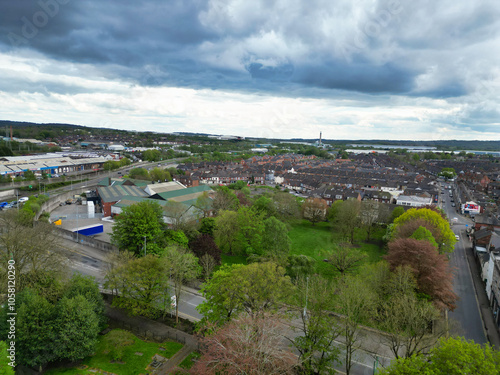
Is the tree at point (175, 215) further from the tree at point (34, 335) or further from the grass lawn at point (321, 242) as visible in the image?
the tree at point (34, 335)

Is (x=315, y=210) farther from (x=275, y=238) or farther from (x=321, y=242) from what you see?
(x=275, y=238)

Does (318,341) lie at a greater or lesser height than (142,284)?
lesser

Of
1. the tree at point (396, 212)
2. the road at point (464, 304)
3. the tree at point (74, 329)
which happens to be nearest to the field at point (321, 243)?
the tree at point (396, 212)

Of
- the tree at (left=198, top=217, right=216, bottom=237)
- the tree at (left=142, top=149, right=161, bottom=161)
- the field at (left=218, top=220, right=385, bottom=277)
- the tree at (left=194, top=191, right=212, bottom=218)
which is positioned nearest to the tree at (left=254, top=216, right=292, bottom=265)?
the field at (left=218, top=220, right=385, bottom=277)

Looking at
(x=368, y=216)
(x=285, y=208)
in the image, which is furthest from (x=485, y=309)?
(x=285, y=208)

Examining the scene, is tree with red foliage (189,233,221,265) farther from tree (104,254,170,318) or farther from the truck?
the truck

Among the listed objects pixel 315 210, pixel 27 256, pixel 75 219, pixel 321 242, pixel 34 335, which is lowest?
pixel 321 242
